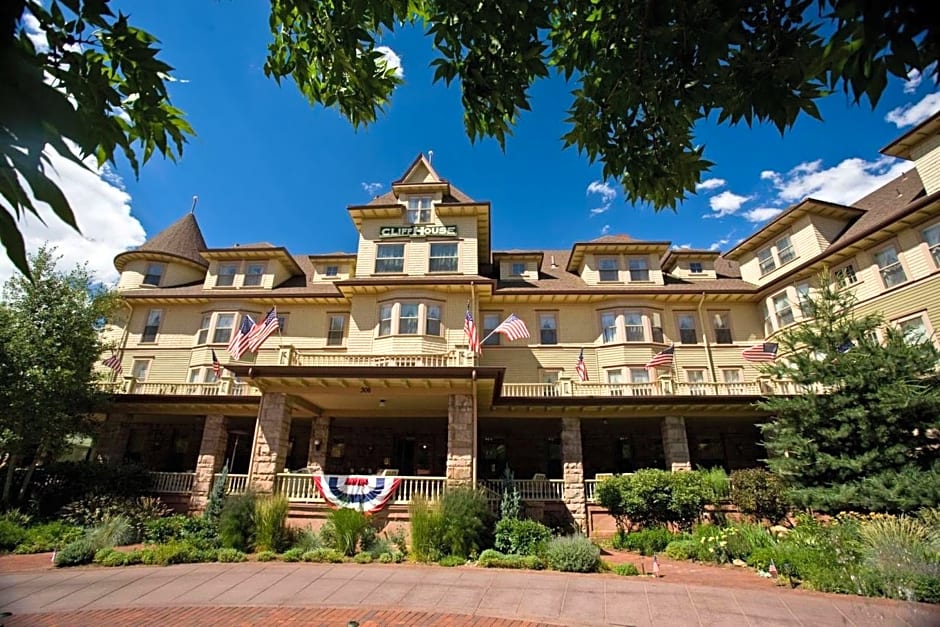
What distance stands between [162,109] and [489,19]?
2544mm

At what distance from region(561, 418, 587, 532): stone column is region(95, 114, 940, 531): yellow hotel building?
0.25 feet

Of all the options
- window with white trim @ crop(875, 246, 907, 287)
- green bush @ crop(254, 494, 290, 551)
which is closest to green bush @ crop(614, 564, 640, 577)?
green bush @ crop(254, 494, 290, 551)

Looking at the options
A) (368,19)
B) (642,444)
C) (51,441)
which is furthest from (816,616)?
(51,441)

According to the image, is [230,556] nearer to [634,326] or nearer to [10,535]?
[10,535]

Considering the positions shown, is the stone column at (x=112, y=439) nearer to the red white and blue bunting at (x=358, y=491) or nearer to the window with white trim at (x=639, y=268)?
the red white and blue bunting at (x=358, y=491)

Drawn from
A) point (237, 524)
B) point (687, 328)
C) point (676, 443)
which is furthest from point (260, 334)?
point (687, 328)

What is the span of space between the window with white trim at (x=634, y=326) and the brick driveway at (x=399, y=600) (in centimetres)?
1436

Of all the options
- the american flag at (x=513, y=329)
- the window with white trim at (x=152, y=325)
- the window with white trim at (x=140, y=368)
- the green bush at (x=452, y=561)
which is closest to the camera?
the green bush at (x=452, y=561)

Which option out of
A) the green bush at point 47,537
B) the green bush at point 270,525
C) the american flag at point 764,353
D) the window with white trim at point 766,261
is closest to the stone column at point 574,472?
the american flag at point 764,353

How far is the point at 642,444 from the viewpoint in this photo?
2211cm

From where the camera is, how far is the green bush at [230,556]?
36.6ft

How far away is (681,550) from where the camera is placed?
1255cm

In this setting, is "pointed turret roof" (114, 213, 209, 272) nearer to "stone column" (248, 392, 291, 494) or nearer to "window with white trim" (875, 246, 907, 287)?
"stone column" (248, 392, 291, 494)

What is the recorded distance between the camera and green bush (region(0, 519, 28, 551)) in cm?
1255
